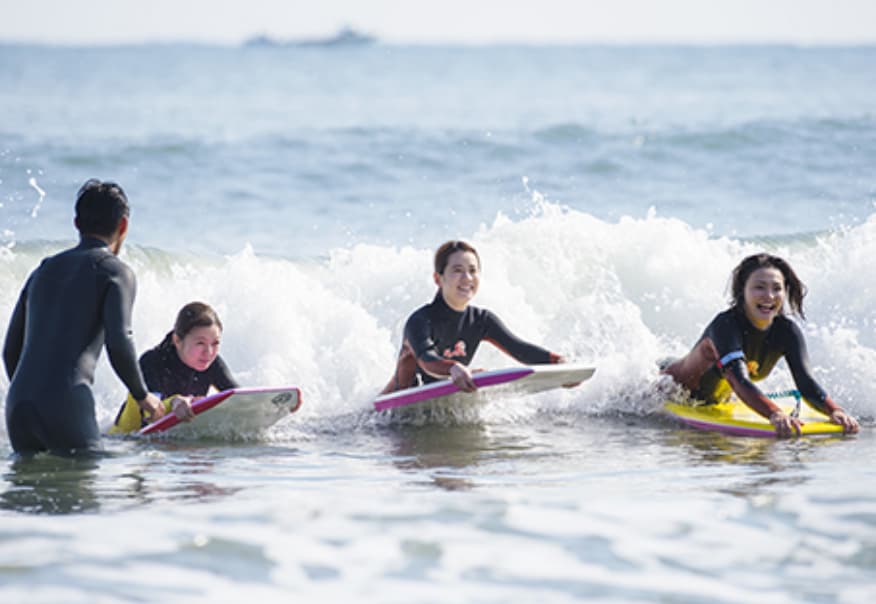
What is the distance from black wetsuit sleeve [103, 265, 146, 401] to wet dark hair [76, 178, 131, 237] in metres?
0.23

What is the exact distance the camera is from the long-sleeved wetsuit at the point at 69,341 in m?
5.91

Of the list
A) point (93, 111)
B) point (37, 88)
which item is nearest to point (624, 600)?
point (93, 111)

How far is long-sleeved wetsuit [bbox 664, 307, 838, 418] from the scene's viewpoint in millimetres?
7500

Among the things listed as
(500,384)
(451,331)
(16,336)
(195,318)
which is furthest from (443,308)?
(16,336)

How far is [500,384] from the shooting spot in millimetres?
7469

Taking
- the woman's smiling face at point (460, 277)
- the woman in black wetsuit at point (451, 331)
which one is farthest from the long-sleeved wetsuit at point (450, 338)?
the woman's smiling face at point (460, 277)

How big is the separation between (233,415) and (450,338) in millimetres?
1531

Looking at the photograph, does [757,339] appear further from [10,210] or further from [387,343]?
[10,210]

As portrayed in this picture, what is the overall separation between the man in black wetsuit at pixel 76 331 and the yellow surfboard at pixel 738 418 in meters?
3.43

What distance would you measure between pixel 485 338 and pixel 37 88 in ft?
114

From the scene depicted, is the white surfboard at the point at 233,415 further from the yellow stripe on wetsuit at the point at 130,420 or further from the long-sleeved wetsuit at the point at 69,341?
the long-sleeved wetsuit at the point at 69,341

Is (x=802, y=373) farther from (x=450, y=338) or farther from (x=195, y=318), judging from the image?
(x=195, y=318)

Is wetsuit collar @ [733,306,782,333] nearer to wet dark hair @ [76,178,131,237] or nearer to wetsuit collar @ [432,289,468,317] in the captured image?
wetsuit collar @ [432,289,468,317]

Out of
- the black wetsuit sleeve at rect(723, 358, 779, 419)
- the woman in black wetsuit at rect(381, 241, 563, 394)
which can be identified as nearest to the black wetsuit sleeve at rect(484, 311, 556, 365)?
the woman in black wetsuit at rect(381, 241, 563, 394)
